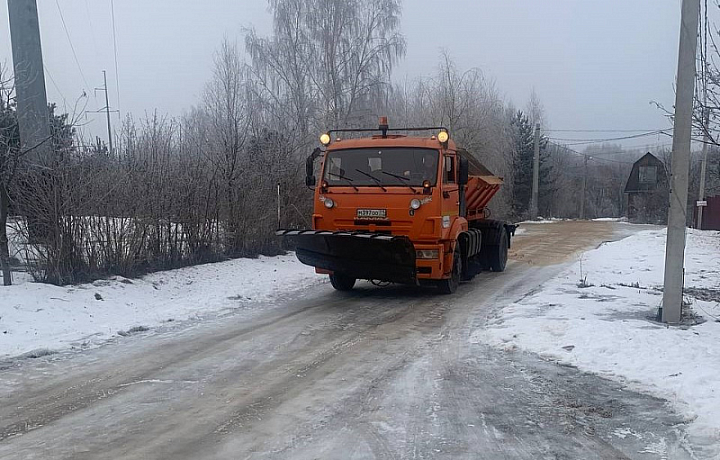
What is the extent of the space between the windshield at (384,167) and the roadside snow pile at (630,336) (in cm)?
266

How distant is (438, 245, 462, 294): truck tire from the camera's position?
10.8 metres

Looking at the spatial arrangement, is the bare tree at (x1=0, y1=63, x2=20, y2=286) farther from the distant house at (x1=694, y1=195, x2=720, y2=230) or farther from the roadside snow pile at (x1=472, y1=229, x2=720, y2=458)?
the distant house at (x1=694, y1=195, x2=720, y2=230)

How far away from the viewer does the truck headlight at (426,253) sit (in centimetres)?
978

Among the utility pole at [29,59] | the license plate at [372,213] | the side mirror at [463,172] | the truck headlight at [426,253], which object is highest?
the utility pole at [29,59]

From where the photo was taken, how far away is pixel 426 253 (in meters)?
9.79

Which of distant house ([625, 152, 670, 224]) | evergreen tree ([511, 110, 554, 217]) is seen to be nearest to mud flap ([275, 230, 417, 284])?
distant house ([625, 152, 670, 224])

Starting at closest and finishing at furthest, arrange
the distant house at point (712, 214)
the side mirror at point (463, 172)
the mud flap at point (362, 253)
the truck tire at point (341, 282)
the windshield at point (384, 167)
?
the mud flap at point (362, 253) → the windshield at point (384, 167) → the side mirror at point (463, 172) → the truck tire at point (341, 282) → the distant house at point (712, 214)

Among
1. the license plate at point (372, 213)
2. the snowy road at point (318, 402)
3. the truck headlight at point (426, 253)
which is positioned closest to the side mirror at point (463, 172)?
the truck headlight at point (426, 253)

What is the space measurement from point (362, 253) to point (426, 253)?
1070 millimetres

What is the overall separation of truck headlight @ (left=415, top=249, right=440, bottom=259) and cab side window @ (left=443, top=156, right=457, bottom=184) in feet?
4.04

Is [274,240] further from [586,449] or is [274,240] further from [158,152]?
[586,449]

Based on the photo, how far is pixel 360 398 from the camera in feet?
17.6

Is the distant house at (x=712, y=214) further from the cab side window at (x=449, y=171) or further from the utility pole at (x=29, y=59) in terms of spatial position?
the utility pole at (x=29, y=59)

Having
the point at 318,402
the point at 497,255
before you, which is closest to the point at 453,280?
the point at 497,255
